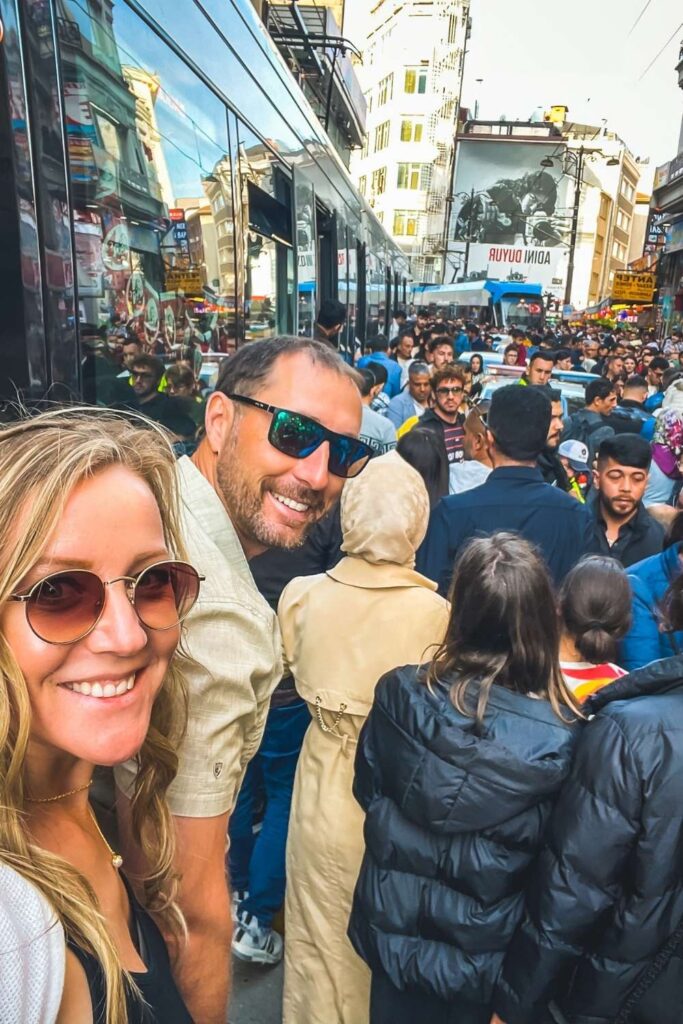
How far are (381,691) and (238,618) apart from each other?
2.80ft

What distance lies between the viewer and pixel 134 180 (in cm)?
309

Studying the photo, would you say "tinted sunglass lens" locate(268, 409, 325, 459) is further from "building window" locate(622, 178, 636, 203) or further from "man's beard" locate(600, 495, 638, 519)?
"building window" locate(622, 178, 636, 203)

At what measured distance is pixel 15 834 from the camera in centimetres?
100

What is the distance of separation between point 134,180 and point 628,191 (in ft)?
401

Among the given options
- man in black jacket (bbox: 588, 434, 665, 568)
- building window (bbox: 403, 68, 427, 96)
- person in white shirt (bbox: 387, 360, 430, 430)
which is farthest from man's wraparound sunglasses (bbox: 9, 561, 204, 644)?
building window (bbox: 403, 68, 427, 96)

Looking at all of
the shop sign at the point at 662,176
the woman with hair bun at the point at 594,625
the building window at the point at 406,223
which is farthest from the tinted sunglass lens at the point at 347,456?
the building window at the point at 406,223

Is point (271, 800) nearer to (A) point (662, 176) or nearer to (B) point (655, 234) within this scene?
(A) point (662, 176)

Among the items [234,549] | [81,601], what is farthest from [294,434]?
[81,601]

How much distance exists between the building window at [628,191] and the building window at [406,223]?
141ft

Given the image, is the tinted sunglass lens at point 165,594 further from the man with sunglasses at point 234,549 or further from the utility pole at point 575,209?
the utility pole at point 575,209

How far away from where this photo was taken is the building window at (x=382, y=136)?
253 ft

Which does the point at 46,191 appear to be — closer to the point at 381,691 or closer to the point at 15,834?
the point at 381,691

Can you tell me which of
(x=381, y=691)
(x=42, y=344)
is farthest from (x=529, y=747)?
(x=42, y=344)

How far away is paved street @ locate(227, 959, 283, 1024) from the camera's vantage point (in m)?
3.00
